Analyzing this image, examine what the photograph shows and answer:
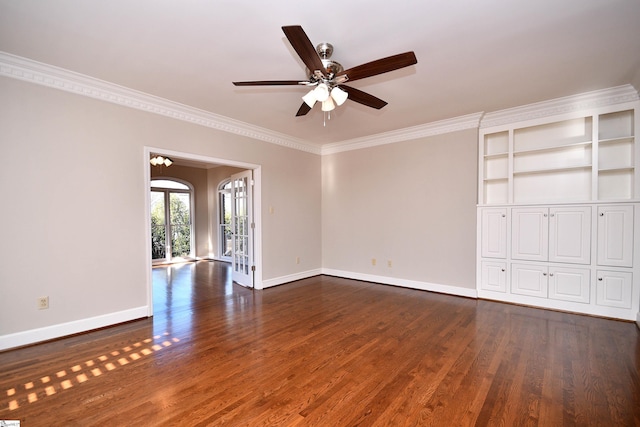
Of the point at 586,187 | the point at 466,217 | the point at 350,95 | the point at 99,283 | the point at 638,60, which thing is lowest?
the point at 99,283

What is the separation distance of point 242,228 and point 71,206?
2.52 meters

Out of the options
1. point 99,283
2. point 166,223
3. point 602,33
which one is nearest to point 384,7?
point 602,33

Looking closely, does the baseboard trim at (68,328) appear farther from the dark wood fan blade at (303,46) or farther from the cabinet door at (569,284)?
the cabinet door at (569,284)

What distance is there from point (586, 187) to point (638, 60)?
1555 mm

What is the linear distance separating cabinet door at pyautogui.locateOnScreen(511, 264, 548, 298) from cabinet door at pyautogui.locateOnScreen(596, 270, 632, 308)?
52 cm

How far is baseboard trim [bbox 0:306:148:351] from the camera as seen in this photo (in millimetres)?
2682

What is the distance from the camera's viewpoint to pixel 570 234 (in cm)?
363

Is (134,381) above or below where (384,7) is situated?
below

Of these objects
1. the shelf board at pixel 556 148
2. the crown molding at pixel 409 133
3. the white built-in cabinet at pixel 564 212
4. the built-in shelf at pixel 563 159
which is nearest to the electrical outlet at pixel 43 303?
the crown molding at pixel 409 133

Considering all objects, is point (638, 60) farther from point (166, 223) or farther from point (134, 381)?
point (166, 223)

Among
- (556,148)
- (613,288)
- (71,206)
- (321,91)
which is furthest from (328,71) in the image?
(613,288)

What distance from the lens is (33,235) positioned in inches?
109

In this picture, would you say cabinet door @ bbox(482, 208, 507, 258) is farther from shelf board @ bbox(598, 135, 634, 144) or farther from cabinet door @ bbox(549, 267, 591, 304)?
shelf board @ bbox(598, 135, 634, 144)

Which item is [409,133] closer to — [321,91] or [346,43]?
[346,43]
